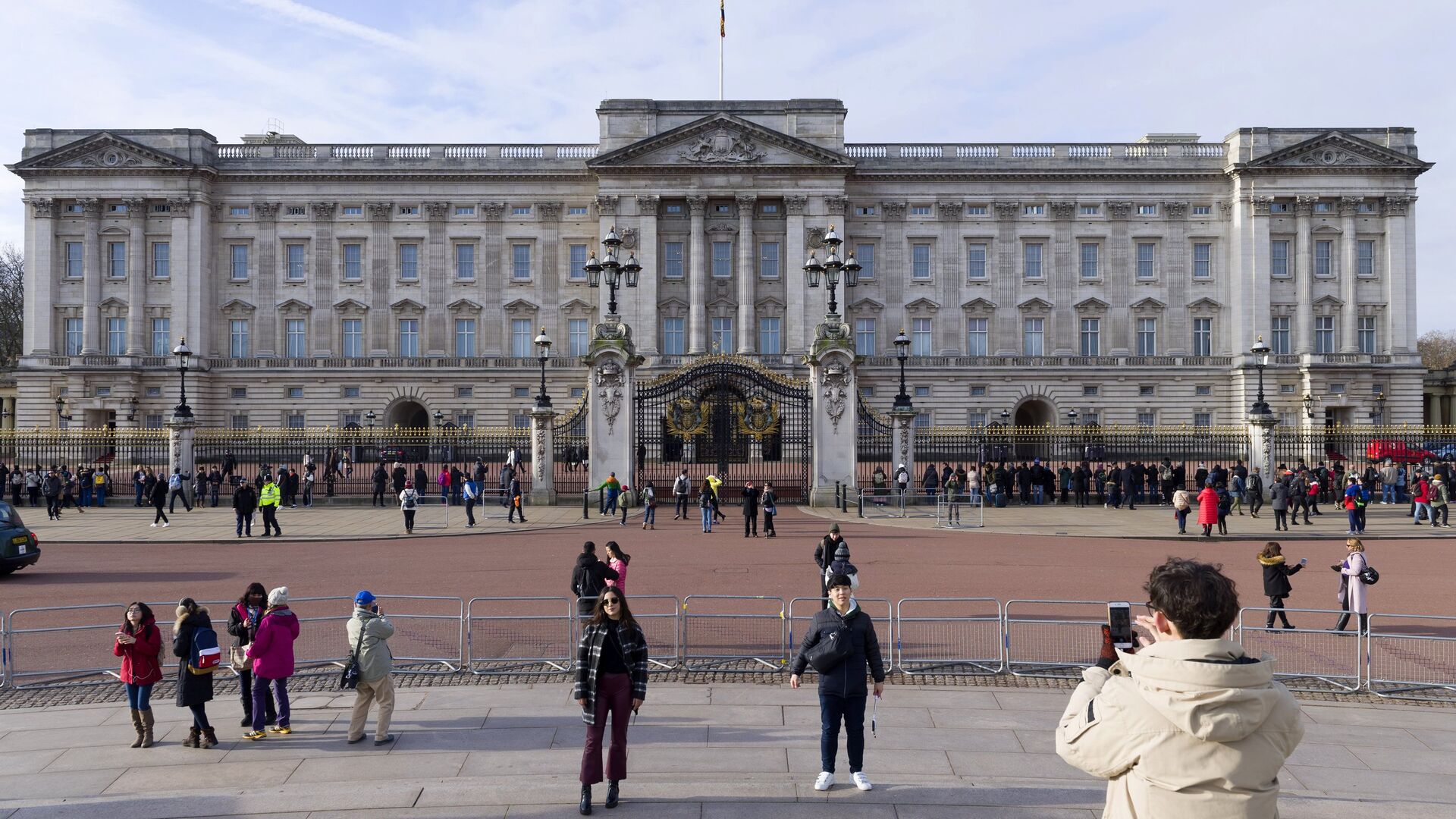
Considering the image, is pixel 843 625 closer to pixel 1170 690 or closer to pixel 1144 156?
pixel 1170 690

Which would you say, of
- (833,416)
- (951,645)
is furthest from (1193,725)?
(833,416)

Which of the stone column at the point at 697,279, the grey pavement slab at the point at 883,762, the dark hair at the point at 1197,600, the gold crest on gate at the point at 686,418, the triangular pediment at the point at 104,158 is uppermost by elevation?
the triangular pediment at the point at 104,158

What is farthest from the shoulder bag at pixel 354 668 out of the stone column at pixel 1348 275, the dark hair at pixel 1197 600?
the stone column at pixel 1348 275

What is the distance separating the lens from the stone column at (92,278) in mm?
60094

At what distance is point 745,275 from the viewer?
60281 mm

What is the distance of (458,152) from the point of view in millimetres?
62219

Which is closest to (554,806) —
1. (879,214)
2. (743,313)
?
(743,313)

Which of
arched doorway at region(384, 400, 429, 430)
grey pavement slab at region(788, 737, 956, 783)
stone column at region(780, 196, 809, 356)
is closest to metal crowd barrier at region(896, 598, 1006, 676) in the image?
grey pavement slab at region(788, 737, 956, 783)

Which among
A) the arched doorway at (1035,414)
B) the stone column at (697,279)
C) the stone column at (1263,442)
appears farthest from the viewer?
the arched doorway at (1035,414)

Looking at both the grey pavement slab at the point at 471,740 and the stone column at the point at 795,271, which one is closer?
the grey pavement slab at the point at 471,740

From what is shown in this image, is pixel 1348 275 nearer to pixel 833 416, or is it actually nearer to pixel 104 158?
pixel 833 416

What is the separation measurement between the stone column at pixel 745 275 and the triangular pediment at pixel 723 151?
8.09ft

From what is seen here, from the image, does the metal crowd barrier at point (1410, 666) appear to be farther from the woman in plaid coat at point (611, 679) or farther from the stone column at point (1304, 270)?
the stone column at point (1304, 270)

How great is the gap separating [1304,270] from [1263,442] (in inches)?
1346
